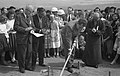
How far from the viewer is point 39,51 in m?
7.94

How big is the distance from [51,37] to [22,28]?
93.1 inches

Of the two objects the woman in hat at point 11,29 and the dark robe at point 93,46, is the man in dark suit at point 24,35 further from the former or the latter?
the dark robe at point 93,46

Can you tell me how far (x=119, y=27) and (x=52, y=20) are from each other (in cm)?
247

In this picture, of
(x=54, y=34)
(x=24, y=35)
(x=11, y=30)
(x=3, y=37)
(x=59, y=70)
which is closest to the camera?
(x=24, y=35)

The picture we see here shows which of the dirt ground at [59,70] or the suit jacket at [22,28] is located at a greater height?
the suit jacket at [22,28]

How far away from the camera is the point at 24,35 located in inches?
276

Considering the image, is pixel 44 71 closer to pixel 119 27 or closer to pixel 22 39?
pixel 22 39

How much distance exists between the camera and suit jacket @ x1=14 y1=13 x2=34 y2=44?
6852 millimetres

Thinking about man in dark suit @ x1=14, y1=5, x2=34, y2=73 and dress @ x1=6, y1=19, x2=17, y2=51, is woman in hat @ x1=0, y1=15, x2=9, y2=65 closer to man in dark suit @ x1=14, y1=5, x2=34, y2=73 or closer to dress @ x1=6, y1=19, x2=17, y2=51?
dress @ x1=6, y1=19, x2=17, y2=51

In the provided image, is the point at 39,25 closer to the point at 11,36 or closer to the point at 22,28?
the point at 22,28

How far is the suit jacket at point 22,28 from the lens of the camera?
685 centimetres

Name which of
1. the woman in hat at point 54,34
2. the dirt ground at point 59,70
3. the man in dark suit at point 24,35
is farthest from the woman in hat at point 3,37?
the woman in hat at point 54,34

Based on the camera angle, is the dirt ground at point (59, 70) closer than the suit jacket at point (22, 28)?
No

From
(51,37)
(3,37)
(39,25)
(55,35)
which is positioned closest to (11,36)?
(3,37)
